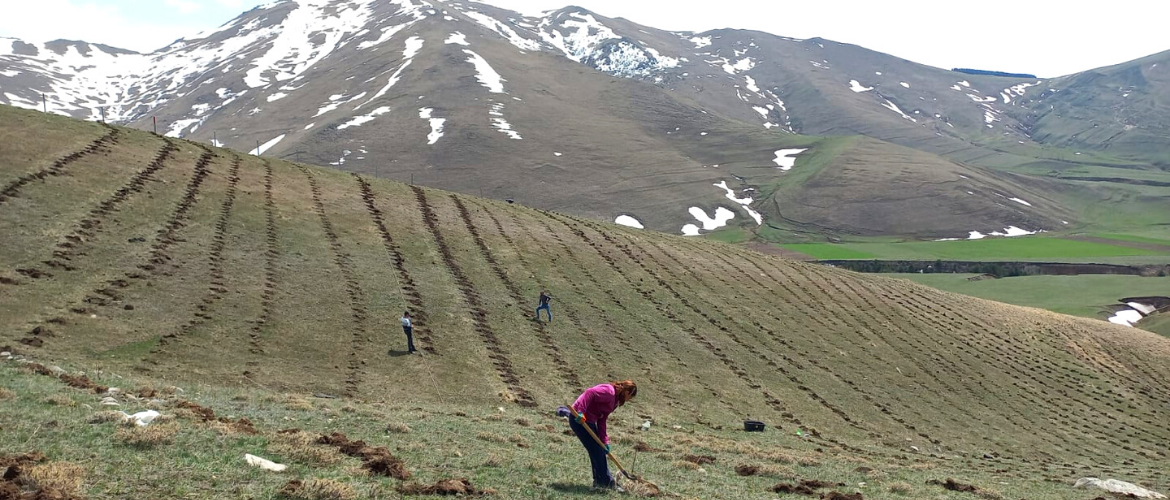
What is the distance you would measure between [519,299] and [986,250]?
498 feet

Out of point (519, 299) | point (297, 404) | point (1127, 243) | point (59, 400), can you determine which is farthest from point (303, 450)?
point (1127, 243)

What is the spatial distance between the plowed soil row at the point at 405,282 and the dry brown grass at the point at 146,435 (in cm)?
2584

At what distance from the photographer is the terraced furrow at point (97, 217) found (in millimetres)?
41719

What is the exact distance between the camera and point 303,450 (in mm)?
15992

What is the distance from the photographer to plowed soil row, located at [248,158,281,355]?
38.7 m

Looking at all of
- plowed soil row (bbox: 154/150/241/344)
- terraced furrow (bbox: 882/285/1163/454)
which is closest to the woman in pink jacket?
plowed soil row (bbox: 154/150/241/344)

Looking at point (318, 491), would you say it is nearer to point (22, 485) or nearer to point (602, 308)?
point (22, 485)

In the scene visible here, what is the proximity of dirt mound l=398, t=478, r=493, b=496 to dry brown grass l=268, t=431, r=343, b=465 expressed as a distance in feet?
7.73

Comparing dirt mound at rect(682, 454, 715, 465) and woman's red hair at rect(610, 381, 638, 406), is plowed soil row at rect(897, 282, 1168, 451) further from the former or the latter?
woman's red hair at rect(610, 381, 638, 406)

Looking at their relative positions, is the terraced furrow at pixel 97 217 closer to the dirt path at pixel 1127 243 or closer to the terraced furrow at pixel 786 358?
the terraced furrow at pixel 786 358

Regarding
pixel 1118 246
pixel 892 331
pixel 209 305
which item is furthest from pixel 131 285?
pixel 1118 246

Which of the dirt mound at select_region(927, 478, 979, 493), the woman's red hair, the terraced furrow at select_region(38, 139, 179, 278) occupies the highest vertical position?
the woman's red hair

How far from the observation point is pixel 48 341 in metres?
31.6

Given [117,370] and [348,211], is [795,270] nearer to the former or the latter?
[348,211]
